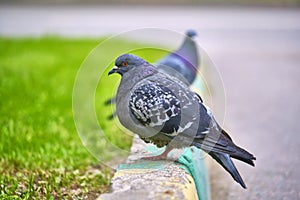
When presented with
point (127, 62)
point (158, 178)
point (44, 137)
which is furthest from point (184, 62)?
point (158, 178)

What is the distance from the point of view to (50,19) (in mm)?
12789

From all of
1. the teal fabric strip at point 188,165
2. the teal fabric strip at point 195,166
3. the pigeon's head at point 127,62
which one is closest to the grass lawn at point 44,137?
the teal fabric strip at point 188,165

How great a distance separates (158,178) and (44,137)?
2.04m

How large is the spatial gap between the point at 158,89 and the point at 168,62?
6.00 ft

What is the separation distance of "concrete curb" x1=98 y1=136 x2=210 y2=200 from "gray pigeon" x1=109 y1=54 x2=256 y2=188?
15cm

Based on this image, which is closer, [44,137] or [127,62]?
[127,62]

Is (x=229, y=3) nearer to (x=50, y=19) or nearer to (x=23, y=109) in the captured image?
(x=50, y=19)

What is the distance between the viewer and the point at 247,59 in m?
9.12

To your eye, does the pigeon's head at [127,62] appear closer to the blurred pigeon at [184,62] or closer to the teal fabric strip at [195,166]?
the teal fabric strip at [195,166]

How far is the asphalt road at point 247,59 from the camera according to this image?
4320mm

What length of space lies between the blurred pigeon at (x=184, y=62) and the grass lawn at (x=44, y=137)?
509 millimetres

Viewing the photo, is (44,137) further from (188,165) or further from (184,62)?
(188,165)

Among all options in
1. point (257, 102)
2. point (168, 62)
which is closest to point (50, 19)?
point (257, 102)

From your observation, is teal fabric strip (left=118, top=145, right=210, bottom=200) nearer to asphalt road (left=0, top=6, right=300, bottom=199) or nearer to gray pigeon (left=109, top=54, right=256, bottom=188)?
gray pigeon (left=109, top=54, right=256, bottom=188)
